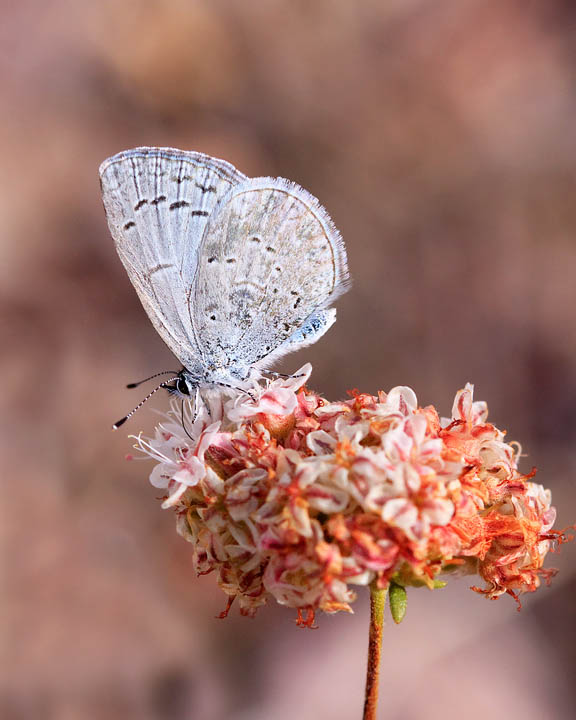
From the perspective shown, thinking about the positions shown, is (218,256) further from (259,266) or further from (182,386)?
(182,386)

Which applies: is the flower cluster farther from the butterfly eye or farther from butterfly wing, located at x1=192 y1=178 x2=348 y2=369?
butterfly wing, located at x1=192 y1=178 x2=348 y2=369

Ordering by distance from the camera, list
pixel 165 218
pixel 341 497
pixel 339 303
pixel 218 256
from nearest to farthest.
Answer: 1. pixel 341 497
2. pixel 165 218
3. pixel 218 256
4. pixel 339 303

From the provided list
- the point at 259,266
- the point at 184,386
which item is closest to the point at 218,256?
the point at 259,266

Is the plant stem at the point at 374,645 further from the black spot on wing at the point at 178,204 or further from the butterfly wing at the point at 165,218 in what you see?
the black spot on wing at the point at 178,204

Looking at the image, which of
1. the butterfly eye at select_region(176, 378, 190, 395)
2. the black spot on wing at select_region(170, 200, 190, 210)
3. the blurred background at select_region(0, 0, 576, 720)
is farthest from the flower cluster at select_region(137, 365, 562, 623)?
the blurred background at select_region(0, 0, 576, 720)

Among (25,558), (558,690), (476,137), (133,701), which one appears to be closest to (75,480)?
(25,558)

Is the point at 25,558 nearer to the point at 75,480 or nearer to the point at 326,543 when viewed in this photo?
the point at 75,480
